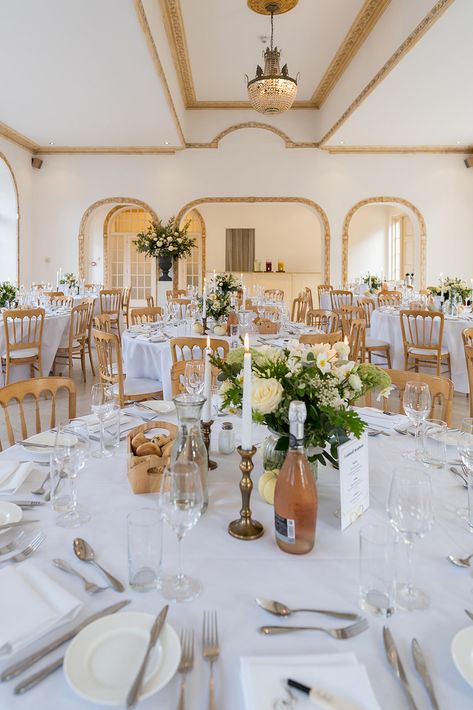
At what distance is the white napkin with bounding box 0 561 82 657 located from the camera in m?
0.85

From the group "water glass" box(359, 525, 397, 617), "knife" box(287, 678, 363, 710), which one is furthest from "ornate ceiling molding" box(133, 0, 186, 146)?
"knife" box(287, 678, 363, 710)

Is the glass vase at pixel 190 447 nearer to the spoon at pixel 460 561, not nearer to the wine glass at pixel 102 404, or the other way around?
the wine glass at pixel 102 404

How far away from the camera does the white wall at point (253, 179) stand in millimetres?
10781

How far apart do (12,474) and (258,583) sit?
0.89 meters

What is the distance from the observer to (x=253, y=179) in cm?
1081

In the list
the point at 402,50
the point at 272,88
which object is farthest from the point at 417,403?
the point at 402,50

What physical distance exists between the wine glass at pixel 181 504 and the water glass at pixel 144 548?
0.09ft

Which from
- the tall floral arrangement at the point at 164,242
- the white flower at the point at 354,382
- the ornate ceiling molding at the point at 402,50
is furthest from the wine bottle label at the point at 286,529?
the tall floral arrangement at the point at 164,242

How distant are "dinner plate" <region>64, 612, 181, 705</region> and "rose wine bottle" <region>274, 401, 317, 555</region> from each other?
35cm

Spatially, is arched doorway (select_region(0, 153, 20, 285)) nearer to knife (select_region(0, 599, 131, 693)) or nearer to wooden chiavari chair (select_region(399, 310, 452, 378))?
wooden chiavari chair (select_region(399, 310, 452, 378))

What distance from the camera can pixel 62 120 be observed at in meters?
8.98

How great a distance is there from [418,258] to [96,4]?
8442 millimetres

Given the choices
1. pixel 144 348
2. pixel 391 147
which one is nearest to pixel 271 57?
pixel 144 348

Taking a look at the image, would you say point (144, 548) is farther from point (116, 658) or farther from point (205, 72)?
point (205, 72)
